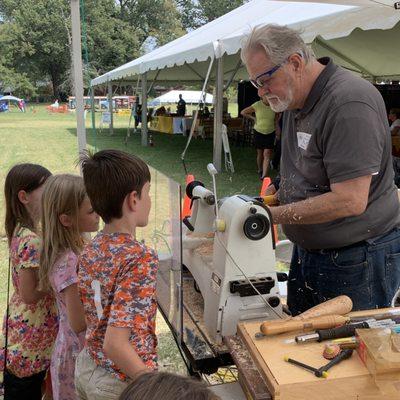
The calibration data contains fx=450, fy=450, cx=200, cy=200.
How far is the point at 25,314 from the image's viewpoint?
1.85 metres

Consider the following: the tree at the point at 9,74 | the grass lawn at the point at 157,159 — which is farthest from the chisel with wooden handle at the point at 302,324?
the tree at the point at 9,74

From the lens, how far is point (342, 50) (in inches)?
367

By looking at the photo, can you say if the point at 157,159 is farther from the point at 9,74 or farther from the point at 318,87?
the point at 9,74

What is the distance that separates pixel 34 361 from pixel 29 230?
0.54 m

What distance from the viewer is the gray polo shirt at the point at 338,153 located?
1.37 meters

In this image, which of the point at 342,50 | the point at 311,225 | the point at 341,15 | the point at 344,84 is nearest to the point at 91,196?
the point at 311,225

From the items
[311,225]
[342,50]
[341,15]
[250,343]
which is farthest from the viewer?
[342,50]

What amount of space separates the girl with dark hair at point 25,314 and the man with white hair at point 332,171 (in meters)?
1.02

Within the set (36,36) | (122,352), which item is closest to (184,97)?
(122,352)

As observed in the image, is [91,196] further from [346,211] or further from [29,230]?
[346,211]

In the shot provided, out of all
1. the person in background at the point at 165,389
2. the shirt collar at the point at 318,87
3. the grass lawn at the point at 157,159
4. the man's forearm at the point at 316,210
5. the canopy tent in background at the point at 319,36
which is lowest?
the grass lawn at the point at 157,159

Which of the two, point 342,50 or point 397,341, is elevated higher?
point 342,50

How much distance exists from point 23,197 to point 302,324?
1.29 meters

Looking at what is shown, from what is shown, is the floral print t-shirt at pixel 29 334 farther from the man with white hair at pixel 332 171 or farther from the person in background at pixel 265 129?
the person in background at pixel 265 129
